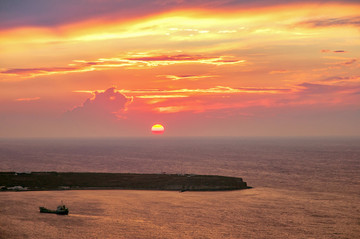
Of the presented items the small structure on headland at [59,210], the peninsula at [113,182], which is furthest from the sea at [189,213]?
the peninsula at [113,182]

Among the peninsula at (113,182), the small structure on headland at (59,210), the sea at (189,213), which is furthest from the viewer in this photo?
the peninsula at (113,182)

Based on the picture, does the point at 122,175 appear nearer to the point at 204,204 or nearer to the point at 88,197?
the point at 88,197

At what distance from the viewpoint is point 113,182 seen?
411 ft

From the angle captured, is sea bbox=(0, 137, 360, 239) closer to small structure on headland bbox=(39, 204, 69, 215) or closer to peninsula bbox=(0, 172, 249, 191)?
small structure on headland bbox=(39, 204, 69, 215)

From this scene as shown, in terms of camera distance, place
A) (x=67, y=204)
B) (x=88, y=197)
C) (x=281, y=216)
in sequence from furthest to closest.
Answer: (x=88, y=197) → (x=67, y=204) → (x=281, y=216)

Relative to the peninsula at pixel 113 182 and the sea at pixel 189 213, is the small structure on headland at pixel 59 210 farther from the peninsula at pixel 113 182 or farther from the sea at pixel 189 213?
the peninsula at pixel 113 182

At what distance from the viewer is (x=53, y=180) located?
12612 cm

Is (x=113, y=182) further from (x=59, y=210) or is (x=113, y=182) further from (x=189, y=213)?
(x=189, y=213)

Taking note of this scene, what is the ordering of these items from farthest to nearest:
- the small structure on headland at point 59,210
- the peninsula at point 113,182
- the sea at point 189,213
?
the peninsula at point 113,182, the small structure on headland at point 59,210, the sea at point 189,213

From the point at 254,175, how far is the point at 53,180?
2776 inches

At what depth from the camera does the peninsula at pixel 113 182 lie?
11738cm

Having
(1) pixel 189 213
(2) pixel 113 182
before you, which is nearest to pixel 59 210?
(1) pixel 189 213

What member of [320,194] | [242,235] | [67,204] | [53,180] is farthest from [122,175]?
[242,235]

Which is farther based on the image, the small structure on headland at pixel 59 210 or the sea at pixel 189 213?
the small structure on headland at pixel 59 210
